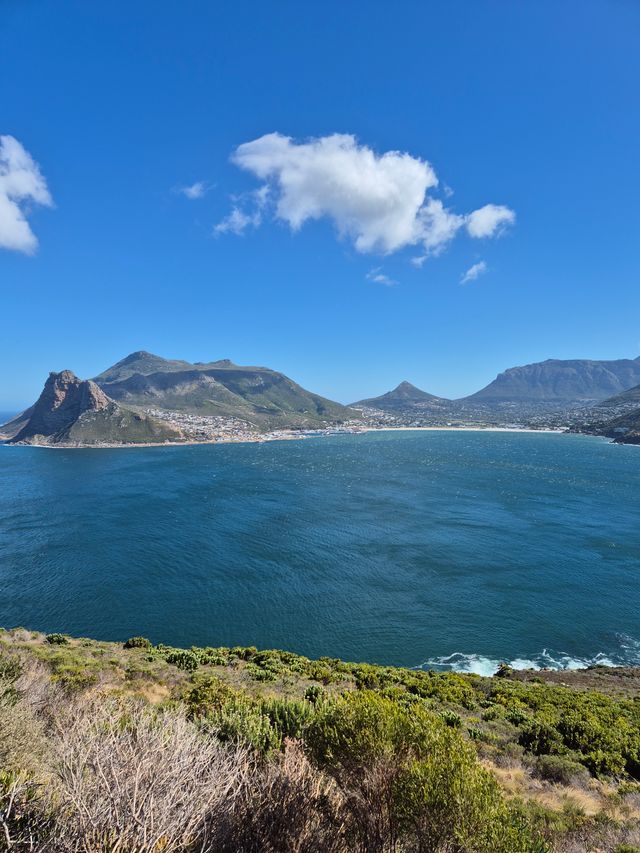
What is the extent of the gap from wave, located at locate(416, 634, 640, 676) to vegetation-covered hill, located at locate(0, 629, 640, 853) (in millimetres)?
14126

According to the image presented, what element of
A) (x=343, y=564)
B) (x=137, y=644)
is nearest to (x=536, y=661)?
(x=343, y=564)

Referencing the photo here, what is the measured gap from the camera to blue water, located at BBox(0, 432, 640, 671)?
3678 centimetres

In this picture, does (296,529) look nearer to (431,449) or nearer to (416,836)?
(416,836)

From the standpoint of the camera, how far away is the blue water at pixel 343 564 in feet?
121

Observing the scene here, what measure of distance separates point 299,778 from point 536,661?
31786 mm

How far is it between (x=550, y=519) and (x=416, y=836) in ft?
236

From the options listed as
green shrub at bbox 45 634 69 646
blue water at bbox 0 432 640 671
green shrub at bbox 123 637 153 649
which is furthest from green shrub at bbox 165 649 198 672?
blue water at bbox 0 432 640 671

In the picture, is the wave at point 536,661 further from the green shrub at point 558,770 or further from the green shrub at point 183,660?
the green shrub at point 183,660

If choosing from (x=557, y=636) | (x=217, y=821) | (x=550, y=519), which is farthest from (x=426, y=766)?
Result: (x=550, y=519)

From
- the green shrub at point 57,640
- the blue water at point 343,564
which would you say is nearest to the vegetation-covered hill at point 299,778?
the green shrub at point 57,640

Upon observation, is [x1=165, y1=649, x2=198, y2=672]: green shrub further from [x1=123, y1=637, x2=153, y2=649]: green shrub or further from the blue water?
the blue water

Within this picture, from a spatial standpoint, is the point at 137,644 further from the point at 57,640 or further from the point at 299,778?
the point at 299,778

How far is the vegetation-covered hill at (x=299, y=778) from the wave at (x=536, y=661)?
1413 cm

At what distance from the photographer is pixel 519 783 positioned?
14.4m
